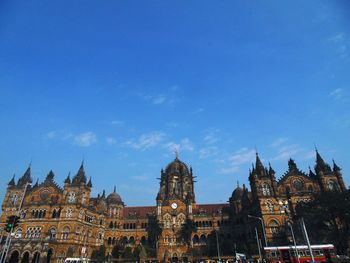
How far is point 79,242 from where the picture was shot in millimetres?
60094

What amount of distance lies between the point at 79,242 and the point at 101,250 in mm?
6446

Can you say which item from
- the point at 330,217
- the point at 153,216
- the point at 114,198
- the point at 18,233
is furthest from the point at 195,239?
the point at 18,233

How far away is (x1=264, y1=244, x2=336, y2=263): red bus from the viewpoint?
3691 centimetres

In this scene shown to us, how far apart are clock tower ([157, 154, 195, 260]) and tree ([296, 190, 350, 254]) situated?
32.7 m

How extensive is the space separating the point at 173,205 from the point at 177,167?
17117mm

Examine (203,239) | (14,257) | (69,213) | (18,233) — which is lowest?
(14,257)

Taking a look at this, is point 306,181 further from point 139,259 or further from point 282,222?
point 139,259

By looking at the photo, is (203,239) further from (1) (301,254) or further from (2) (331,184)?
(1) (301,254)

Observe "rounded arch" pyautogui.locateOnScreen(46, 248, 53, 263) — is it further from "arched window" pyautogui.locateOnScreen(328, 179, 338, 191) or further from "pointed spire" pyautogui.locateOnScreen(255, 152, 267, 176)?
"arched window" pyautogui.locateOnScreen(328, 179, 338, 191)

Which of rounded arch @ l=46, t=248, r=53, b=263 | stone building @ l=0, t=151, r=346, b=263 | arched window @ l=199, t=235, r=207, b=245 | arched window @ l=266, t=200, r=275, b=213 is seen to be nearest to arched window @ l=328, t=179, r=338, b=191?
stone building @ l=0, t=151, r=346, b=263

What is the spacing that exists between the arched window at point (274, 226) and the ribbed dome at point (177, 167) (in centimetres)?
3667

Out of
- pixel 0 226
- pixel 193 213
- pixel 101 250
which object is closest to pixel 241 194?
pixel 193 213

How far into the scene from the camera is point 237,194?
7788cm

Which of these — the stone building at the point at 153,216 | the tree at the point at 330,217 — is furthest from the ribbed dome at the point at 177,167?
the tree at the point at 330,217
